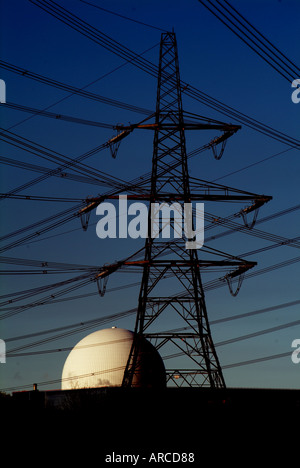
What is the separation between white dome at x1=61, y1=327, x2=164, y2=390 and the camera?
62.4 m

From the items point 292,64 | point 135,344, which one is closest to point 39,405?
point 135,344

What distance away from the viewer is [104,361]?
65750mm

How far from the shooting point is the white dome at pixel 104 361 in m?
62.4
